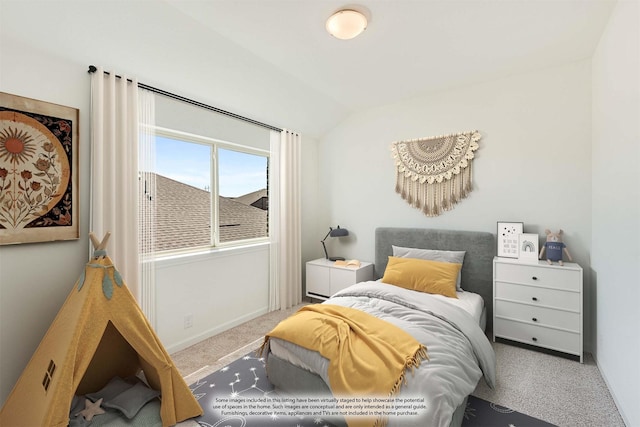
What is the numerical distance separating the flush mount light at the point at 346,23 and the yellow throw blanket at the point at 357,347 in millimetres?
2063

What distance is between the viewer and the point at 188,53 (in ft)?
7.70

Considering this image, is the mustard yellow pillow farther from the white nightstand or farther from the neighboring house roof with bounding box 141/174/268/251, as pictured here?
the neighboring house roof with bounding box 141/174/268/251

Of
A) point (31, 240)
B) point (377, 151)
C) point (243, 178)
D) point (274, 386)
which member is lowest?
point (274, 386)

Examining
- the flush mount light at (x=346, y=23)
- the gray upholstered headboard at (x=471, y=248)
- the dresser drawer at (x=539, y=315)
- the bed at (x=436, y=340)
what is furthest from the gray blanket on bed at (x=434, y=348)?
the flush mount light at (x=346, y=23)

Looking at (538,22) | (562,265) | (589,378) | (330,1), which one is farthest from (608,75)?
(589,378)

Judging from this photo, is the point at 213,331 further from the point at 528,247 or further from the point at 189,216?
the point at 528,247

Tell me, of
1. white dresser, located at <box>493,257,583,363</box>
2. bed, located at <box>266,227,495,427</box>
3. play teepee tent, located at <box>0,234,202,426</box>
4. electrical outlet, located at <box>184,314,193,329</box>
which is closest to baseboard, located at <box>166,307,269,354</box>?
electrical outlet, located at <box>184,314,193,329</box>

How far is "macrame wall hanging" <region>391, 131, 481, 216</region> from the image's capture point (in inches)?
127

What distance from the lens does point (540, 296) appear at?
8.50 ft

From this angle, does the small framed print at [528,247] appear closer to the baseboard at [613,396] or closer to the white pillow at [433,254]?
the white pillow at [433,254]

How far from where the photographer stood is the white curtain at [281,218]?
147 inches

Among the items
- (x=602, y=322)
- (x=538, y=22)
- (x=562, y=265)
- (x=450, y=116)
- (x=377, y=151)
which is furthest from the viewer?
(x=377, y=151)

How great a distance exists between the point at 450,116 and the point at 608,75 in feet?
4.42

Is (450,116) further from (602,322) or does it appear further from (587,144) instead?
(602,322)
